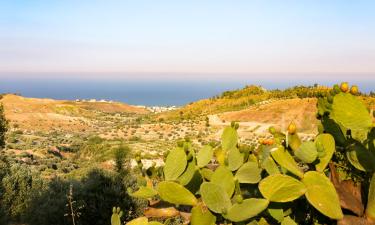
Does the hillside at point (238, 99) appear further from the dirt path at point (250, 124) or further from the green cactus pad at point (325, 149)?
the green cactus pad at point (325, 149)

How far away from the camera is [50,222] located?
9.20 meters

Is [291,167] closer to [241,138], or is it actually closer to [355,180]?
[355,180]

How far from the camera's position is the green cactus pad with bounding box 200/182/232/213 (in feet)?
5.91

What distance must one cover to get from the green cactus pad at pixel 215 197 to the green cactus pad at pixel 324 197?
385 mm

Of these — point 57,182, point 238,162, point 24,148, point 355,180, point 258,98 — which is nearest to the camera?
point 355,180

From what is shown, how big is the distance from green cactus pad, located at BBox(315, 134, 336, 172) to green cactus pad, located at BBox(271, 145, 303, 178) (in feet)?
0.31

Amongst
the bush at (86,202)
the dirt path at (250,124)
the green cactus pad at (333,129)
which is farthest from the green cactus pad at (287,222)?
the dirt path at (250,124)

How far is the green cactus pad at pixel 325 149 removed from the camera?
5.50ft

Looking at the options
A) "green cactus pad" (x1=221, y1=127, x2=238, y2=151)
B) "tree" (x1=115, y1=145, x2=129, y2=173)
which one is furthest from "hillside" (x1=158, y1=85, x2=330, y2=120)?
"green cactus pad" (x1=221, y1=127, x2=238, y2=151)

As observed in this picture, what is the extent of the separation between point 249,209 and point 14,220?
9.61m

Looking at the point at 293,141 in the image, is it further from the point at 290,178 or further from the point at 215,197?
the point at 215,197

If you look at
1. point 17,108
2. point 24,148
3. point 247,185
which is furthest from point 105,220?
point 17,108

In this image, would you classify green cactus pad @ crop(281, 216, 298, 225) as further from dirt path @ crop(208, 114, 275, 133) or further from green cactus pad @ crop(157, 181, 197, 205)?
dirt path @ crop(208, 114, 275, 133)

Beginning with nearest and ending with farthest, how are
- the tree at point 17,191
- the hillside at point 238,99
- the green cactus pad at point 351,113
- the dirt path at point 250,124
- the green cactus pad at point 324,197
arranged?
the green cactus pad at point 324,197 → the green cactus pad at point 351,113 → the tree at point 17,191 → the dirt path at point 250,124 → the hillside at point 238,99
